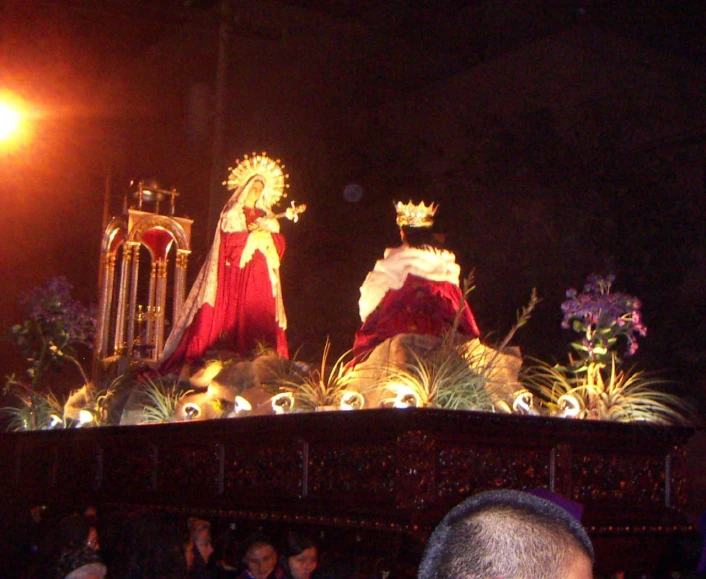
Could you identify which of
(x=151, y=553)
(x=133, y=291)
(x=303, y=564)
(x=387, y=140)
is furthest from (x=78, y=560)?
(x=387, y=140)

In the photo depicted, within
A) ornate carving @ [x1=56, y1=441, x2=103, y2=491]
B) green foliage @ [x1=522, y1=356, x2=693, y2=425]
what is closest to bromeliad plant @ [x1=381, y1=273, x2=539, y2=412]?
green foliage @ [x1=522, y1=356, x2=693, y2=425]

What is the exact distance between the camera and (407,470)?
208 inches

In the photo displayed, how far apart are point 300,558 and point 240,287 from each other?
4269 millimetres

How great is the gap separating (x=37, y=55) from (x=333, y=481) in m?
9.61

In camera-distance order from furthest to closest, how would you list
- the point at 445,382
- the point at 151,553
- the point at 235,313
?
1. the point at 235,313
2. the point at 445,382
3. the point at 151,553

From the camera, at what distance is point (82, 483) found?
340 inches

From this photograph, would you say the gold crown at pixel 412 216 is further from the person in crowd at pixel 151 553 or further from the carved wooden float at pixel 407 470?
the person in crowd at pixel 151 553

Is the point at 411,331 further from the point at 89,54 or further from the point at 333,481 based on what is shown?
the point at 89,54

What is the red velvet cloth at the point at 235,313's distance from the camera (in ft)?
29.7

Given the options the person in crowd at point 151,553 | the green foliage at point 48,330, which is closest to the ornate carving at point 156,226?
the green foliage at point 48,330

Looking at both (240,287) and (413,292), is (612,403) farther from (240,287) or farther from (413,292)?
(240,287)

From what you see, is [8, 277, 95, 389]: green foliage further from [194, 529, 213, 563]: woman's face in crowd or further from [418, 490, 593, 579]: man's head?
[418, 490, 593, 579]: man's head

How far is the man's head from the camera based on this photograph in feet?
4.54

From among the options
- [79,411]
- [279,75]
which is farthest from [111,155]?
[79,411]
